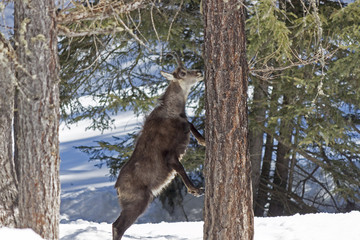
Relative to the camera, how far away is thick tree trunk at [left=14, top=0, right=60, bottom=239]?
15.9 ft

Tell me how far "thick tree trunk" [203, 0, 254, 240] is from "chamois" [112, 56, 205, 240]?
1262mm

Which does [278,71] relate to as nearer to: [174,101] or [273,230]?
[174,101]

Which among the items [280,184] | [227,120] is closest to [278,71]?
[280,184]

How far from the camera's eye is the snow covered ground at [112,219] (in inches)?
276

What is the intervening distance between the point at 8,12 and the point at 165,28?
22.1 m

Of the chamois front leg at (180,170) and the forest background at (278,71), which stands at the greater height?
the forest background at (278,71)

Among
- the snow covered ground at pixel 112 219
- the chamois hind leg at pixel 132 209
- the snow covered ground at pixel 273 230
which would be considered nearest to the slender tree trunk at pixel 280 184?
the snow covered ground at pixel 112 219

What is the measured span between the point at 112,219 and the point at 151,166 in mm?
9059

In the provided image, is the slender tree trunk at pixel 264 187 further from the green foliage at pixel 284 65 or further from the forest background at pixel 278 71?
the green foliage at pixel 284 65

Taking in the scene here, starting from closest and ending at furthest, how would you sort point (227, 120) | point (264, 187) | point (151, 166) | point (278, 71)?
point (227, 120) → point (151, 166) → point (278, 71) → point (264, 187)

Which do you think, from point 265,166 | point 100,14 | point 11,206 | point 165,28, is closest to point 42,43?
point 100,14

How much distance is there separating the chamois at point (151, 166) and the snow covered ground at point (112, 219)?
85 cm

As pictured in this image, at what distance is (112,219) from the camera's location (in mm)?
15086

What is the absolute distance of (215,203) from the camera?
5082 millimetres
